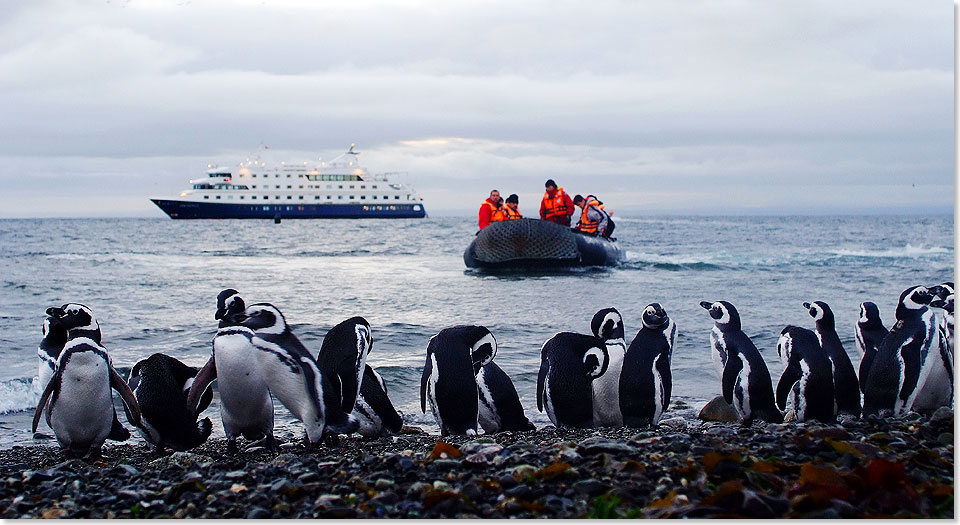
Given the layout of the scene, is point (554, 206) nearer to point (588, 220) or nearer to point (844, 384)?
point (588, 220)

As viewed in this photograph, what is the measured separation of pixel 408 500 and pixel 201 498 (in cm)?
86

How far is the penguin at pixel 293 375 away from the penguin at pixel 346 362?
8cm

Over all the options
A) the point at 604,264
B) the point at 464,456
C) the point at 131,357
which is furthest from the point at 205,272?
the point at 464,456

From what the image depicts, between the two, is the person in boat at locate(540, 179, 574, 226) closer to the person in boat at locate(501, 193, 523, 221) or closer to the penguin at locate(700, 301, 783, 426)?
the person in boat at locate(501, 193, 523, 221)

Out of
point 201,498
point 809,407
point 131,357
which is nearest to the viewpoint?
point 201,498

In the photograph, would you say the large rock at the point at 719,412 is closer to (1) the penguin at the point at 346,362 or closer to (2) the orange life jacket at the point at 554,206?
(1) the penguin at the point at 346,362

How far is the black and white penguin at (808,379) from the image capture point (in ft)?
17.9

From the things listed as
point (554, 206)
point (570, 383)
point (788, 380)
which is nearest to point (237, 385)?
point (570, 383)

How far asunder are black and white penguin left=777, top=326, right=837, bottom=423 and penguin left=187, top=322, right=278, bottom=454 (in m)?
3.18

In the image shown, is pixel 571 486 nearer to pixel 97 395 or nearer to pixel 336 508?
pixel 336 508

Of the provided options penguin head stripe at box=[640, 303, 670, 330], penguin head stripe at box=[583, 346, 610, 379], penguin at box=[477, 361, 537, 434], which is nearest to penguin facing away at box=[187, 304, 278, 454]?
penguin at box=[477, 361, 537, 434]

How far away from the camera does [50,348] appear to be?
5438 millimetres

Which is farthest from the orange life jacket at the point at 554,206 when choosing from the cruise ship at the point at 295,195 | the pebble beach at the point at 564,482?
the cruise ship at the point at 295,195

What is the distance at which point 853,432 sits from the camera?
4.43 m
